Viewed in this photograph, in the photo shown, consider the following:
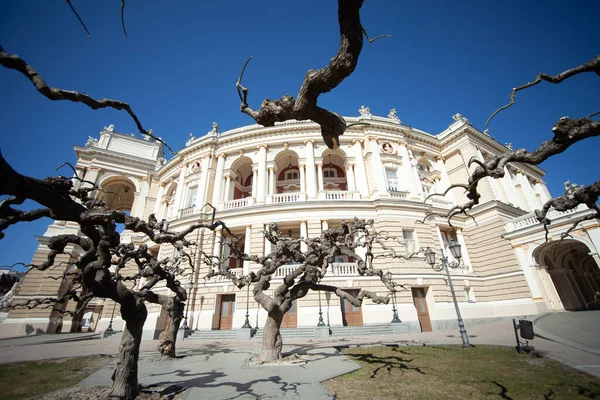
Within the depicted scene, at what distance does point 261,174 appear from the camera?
23047mm

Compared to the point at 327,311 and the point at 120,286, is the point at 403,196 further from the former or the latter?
the point at 120,286

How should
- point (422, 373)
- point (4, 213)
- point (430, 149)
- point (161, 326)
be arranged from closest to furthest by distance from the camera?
→ point (4, 213), point (422, 373), point (161, 326), point (430, 149)

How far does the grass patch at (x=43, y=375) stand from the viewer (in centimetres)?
461

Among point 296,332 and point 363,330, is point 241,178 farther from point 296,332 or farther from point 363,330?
point 363,330

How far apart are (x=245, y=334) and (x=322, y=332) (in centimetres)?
468

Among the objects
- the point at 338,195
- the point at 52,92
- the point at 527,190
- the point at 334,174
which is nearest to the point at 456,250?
the point at 338,195

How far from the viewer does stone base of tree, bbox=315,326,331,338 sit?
1496cm

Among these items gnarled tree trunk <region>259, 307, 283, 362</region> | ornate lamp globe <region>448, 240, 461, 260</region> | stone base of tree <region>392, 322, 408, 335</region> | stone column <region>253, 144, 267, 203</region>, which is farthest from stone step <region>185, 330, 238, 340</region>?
ornate lamp globe <region>448, 240, 461, 260</region>

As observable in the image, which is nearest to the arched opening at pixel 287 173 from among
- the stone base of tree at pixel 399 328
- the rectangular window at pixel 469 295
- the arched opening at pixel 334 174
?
the arched opening at pixel 334 174

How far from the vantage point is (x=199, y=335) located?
16062 millimetres

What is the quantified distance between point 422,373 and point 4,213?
9274 millimetres

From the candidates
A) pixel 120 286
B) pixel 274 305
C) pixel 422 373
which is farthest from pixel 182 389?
pixel 422 373

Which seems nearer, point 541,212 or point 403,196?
point 541,212

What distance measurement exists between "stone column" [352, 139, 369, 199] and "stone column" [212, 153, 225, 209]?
1296 cm
